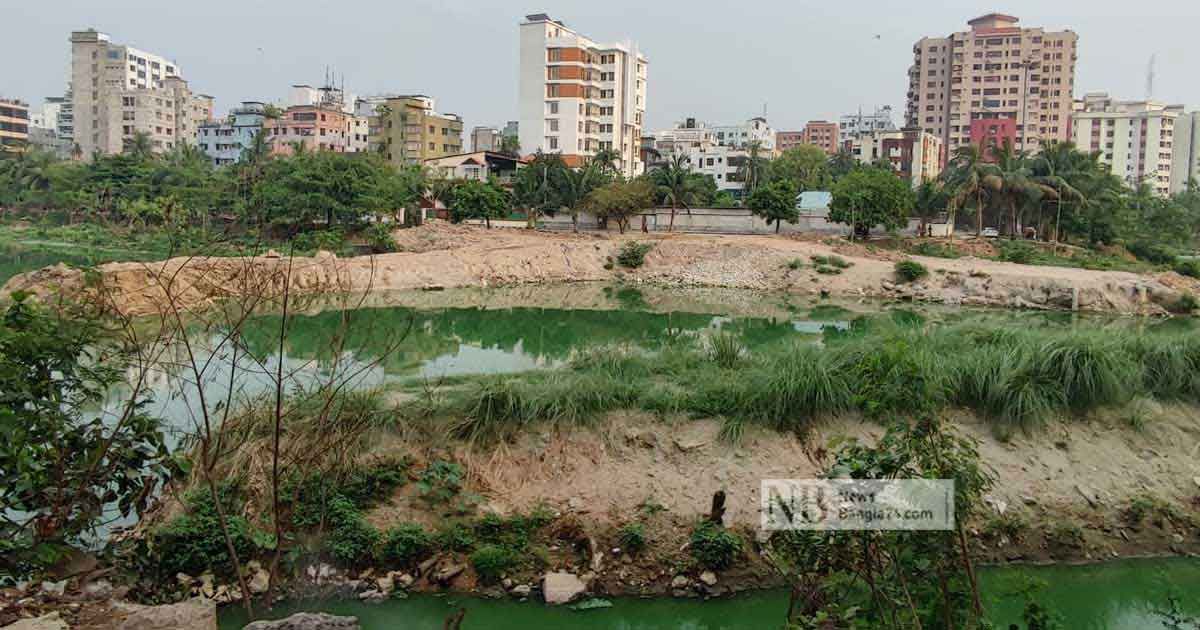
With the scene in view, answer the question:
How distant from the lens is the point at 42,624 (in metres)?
4.92

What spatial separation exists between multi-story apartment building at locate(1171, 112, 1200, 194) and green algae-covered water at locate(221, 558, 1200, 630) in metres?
93.6

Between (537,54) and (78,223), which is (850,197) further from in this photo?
(78,223)

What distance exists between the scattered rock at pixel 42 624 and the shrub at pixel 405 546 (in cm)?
260

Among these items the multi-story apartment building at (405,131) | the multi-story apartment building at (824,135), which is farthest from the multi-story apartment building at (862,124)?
the multi-story apartment building at (405,131)

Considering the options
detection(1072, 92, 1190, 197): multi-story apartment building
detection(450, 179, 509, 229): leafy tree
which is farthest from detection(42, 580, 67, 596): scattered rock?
detection(1072, 92, 1190, 197): multi-story apartment building

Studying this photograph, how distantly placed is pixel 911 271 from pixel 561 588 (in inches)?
1096

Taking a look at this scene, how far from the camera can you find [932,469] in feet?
13.4

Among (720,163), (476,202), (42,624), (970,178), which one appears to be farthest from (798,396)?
(720,163)

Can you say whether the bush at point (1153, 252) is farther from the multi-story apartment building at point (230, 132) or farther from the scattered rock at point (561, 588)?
the multi-story apartment building at point (230, 132)

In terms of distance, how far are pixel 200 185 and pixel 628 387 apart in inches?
1731

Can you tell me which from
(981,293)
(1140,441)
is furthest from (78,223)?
(1140,441)

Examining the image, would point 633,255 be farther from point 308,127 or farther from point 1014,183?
point 308,127

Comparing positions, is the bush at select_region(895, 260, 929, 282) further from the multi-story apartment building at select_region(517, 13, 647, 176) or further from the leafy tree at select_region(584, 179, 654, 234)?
the multi-story apartment building at select_region(517, 13, 647, 176)

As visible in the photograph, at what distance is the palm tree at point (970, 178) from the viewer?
40.4 meters
